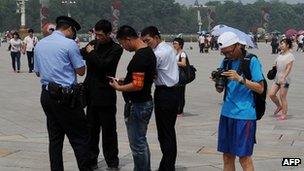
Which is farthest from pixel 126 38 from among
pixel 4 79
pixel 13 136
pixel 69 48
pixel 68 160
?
pixel 4 79

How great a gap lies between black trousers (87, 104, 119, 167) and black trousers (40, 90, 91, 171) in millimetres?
500

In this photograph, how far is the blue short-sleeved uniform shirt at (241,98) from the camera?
15.9 feet

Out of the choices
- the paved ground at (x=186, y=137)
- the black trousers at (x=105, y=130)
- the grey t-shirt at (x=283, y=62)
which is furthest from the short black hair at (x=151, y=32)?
the grey t-shirt at (x=283, y=62)

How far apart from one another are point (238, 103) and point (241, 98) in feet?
0.17

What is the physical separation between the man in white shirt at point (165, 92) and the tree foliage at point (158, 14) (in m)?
102

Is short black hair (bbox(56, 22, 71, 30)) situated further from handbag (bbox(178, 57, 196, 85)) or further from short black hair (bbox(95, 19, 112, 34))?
handbag (bbox(178, 57, 196, 85))

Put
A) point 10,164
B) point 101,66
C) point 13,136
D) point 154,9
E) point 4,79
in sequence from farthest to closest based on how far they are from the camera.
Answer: point 154,9 < point 4,79 < point 13,136 < point 10,164 < point 101,66

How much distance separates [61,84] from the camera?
18.2ft

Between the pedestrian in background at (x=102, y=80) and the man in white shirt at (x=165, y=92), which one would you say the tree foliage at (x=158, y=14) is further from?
the man in white shirt at (x=165, y=92)

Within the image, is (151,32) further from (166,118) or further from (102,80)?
(166,118)

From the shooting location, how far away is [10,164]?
6.69 metres

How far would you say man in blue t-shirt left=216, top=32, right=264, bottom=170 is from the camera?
4.82 m

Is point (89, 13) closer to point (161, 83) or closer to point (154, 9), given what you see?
point (154, 9)

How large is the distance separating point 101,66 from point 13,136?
3.18 m
